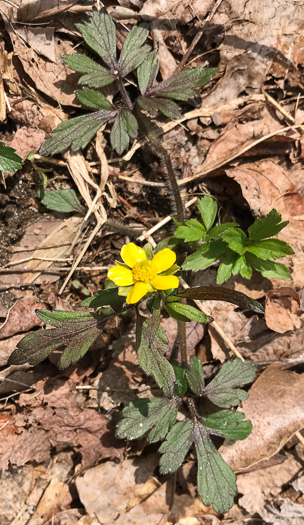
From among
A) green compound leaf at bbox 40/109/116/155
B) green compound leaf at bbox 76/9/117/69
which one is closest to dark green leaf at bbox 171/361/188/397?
green compound leaf at bbox 40/109/116/155

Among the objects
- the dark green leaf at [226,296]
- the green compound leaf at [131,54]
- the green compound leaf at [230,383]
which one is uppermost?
the green compound leaf at [131,54]

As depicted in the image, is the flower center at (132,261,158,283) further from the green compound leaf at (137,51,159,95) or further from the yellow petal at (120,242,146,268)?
the green compound leaf at (137,51,159,95)

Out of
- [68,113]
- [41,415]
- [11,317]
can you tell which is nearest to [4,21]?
[68,113]

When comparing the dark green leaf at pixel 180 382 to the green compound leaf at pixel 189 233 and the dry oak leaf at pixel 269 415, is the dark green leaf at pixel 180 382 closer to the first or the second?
the dry oak leaf at pixel 269 415

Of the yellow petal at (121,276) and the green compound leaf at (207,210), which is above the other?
the yellow petal at (121,276)

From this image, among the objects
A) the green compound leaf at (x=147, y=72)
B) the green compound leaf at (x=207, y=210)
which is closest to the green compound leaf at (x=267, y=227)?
the green compound leaf at (x=207, y=210)

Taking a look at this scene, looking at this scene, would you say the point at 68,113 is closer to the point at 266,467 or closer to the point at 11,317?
the point at 11,317

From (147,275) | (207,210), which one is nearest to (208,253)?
(207,210)

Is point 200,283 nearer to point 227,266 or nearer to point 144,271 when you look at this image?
point 227,266

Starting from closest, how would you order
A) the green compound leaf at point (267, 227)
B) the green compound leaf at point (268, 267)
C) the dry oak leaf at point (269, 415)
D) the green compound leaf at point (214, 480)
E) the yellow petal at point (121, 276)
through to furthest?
the yellow petal at point (121, 276), the green compound leaf at point (267, 227), the green compound leaf at point (214, 480), the green compound leaf at point (268, 267), the dry oak leaf at point (269, 415)
